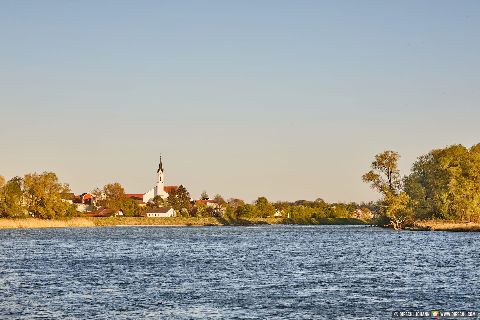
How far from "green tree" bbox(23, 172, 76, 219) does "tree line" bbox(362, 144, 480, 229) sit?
85.1m

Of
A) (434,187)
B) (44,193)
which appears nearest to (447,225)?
(434,187)

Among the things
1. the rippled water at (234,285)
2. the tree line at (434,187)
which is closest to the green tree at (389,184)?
the tree line at (434,187)

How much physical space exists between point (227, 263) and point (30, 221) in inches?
5226

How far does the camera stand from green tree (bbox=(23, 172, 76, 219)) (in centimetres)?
19562

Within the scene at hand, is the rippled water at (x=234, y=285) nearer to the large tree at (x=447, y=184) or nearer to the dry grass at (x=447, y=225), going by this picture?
the large tree at (x=447, y=184)

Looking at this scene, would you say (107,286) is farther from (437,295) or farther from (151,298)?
(437,295)

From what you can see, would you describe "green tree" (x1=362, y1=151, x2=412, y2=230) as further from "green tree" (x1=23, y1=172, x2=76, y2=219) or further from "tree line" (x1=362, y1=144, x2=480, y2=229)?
"green tree" (x1=23, y1=172, x2=76, y2=219)

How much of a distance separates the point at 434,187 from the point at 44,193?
338ft

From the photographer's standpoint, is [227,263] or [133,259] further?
[133,259]

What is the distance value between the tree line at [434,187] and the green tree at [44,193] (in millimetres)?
85053

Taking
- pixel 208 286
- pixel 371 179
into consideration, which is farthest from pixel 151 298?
pixel 371 179

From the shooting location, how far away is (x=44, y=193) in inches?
7702

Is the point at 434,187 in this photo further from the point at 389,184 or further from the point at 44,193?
the point at 44,193

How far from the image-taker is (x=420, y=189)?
16650 cm
